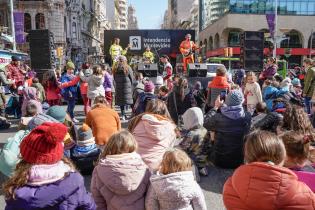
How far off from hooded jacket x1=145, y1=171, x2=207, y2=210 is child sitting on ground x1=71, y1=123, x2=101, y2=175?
97.4 inches

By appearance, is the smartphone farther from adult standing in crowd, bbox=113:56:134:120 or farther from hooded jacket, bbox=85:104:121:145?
hooded jacket, bbox=85:104:121:145

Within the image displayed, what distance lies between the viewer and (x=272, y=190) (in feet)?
7.88

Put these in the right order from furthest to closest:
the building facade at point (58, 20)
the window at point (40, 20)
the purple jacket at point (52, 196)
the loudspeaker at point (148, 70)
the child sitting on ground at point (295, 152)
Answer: the window at point (40, 20) < the building facade at point (58, 20) < the loudspeaker at point (148, 70) < the child sitting on ground at point (295, 152) < the purple jacket at point (52, 196)

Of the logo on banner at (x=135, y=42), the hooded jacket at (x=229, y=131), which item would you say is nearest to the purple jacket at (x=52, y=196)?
the hooded jacket at (x=229, y=131)

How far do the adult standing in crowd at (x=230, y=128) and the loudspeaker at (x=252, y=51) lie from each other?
328 inches

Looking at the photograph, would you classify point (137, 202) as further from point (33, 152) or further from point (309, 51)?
point (309, 51)

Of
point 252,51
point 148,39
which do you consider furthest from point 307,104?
point 148,39

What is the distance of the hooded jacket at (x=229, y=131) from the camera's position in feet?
18.4

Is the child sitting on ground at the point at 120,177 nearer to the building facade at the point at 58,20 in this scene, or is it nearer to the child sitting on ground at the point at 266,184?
the child sitting on ground at the point at 266,184

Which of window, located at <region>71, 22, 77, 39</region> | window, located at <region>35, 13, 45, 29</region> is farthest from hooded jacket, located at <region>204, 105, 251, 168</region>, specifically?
window, located at <region>71, 22, 77, 39</region>

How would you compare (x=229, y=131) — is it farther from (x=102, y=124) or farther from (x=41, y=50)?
(x=41, y=50)

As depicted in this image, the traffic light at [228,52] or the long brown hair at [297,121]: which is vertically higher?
the traffic light at [228,52]

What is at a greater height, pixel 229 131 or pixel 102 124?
pixel 102 124

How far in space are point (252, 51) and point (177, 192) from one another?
449 inches
